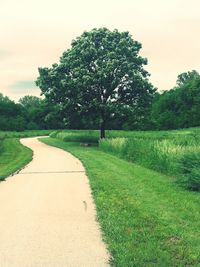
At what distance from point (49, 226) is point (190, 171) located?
23.8 feet

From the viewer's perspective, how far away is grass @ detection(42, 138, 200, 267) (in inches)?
275

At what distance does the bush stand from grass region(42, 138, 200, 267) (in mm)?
374

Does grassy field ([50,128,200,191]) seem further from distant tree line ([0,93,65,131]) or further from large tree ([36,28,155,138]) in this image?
distant tree line ([0,93,65,131])

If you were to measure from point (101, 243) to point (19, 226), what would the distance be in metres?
2.10

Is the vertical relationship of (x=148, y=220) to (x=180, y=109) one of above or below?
below

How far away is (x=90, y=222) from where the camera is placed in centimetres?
958

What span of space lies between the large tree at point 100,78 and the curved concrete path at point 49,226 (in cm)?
2701

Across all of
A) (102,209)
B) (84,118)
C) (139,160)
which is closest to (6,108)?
(84,118)

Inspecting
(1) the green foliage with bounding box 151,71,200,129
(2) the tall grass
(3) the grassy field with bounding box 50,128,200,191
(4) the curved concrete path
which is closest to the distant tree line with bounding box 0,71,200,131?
(1) the green foliage with bounding box 151,71,200,129

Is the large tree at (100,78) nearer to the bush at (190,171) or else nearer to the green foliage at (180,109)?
the bush at (190,171)

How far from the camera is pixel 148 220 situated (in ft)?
31.8

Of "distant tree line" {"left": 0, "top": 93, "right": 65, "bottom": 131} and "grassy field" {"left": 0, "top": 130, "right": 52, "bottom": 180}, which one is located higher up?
"distant tree line" {"left": 0, "top": 93, "right": 65, "bottom": 131}

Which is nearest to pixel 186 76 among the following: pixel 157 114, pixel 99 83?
pixel 157 114

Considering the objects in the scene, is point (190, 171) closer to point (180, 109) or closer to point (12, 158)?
point (12, 158)
